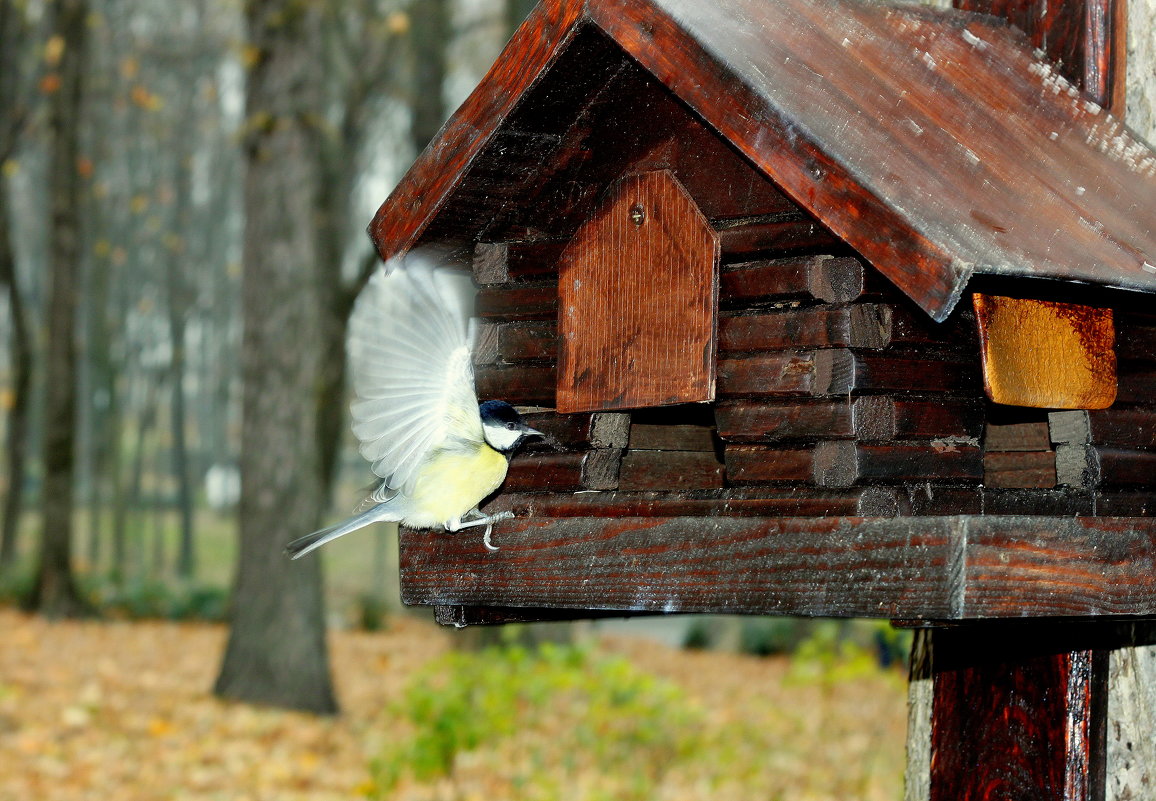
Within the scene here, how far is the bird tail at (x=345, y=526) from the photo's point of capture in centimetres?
298

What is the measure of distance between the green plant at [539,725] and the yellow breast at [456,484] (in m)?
3.80

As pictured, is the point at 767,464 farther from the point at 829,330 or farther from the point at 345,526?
the point at 345,526

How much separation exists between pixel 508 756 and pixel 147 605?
1081 cm

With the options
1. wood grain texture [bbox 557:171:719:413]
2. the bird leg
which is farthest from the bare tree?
wood grain texture [bbox 557:171:719:413]

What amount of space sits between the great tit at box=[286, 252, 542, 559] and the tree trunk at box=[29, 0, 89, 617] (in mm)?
13153

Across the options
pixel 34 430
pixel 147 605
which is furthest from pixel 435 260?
pixel 34 430

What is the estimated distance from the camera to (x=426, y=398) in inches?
115

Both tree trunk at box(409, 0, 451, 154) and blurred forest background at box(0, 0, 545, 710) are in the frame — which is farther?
tree trunk at box(409, 0, 451, 154)

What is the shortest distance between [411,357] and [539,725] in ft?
19.6

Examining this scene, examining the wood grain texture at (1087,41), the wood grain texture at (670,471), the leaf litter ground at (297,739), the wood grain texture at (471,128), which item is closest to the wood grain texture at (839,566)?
the wood grain texture at (670,471)

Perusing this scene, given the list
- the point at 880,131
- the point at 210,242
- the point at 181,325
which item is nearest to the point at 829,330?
the point at 880,131

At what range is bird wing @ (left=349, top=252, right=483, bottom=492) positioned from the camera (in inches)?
111

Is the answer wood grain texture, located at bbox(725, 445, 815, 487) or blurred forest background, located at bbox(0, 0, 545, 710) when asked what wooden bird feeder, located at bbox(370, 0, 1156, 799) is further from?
blurred forest background, located at bbox(0, 0, 545, 710)

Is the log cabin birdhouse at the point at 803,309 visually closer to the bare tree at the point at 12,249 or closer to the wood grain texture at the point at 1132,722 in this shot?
the wood grain texture at the point at 1132,722
